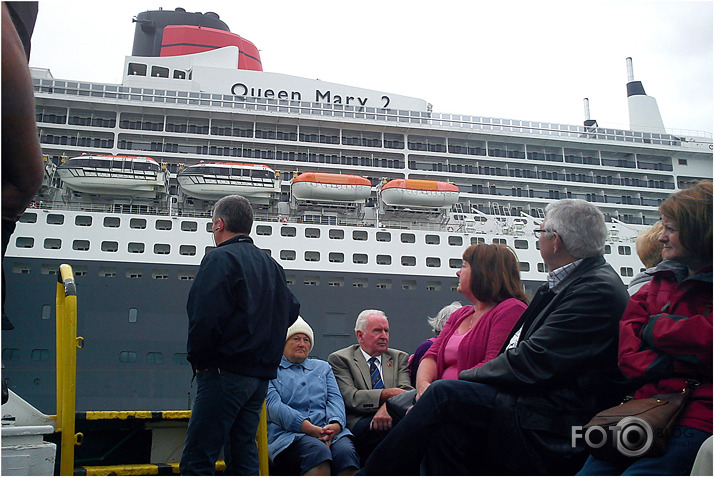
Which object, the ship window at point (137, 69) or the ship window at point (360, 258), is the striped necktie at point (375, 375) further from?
the ship window at point (137, 69)

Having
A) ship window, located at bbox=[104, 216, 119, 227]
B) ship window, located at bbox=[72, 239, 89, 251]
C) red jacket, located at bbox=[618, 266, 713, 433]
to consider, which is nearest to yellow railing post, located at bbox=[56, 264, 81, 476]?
red jacket, located at bbox=[618, 266, 713, 433]

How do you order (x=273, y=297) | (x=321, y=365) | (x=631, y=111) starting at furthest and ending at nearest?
(x=631, y=111), (x=321, y=365), (x=273, y=297)

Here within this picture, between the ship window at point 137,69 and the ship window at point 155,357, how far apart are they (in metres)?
11.0

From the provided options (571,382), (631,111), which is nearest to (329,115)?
(631,111)

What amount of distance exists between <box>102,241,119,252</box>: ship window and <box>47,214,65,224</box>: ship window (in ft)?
4.43

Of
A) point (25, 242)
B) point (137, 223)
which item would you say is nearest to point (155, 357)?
point (137, 223)

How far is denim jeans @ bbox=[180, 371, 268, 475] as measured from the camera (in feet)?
6.66

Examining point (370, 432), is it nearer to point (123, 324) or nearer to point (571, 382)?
point (571, 382)

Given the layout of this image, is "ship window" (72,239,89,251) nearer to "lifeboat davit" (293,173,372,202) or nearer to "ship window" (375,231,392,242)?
"lifeboat davit" (293,173,372,202)

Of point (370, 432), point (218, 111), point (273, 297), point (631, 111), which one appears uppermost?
point (631, 111)

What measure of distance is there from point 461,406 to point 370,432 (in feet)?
3.91

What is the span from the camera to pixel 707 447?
1.41 meters

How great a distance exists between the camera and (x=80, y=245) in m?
13.6

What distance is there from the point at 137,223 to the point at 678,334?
13895 mm
